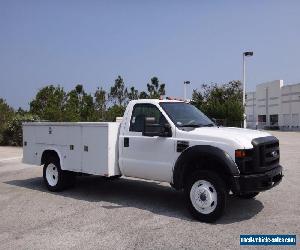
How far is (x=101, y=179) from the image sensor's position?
12.2 metres

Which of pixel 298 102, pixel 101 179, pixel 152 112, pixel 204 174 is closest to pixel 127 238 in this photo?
pixel 204 174

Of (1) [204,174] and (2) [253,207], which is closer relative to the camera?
(1) [204,174]

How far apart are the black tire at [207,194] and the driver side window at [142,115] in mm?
1470

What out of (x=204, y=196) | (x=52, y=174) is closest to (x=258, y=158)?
(x=204, y=196)

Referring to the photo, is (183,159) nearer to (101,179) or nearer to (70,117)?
(101,179)

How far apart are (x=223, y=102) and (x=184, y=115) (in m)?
24.7

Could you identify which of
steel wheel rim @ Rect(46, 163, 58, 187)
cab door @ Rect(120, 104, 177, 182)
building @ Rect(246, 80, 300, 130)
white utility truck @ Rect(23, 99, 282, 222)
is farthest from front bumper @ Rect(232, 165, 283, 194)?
building @ Rect(246, 80, 300, 130)

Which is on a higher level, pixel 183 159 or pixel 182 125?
pixel 182 125

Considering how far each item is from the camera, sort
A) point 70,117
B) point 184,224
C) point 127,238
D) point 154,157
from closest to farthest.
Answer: point 127,238, point 184,224, point 154,157, point 70,117

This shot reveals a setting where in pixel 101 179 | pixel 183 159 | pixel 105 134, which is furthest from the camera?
pixel 101 179

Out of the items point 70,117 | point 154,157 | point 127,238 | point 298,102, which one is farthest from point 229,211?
point 298,102

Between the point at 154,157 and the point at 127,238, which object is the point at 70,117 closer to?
the point at 154,157

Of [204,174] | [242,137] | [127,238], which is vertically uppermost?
[242,137]

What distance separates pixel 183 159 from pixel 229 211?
140 centimetres
